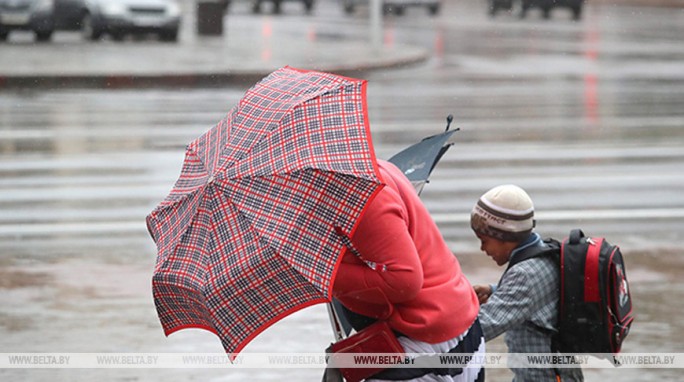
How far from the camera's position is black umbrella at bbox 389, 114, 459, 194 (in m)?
3.60

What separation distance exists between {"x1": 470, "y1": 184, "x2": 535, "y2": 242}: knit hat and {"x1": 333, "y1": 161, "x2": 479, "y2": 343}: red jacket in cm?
36

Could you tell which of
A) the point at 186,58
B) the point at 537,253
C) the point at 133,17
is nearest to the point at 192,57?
the point at 186,58

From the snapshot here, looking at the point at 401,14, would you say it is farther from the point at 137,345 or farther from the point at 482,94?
the point at 137,345

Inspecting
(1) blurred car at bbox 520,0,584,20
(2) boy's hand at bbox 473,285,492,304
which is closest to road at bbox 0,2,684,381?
(2) boy's hand at bbox 473,285,492,304

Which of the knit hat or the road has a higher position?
the knit hat

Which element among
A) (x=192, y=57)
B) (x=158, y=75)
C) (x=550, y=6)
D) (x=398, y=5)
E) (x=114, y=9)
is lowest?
(x=398, y=5)

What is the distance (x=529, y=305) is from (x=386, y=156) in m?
7.82

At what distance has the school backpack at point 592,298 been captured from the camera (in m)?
3.46

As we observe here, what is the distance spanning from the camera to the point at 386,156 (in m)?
11.4

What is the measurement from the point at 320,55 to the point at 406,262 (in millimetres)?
19098

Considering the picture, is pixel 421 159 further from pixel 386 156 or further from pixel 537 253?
pixel 386 156

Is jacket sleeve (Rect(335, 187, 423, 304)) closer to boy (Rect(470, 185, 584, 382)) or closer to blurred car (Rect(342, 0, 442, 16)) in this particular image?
boy (Rect(470, 185, 584, 382))

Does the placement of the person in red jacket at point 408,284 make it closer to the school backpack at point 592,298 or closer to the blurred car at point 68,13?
the school backpack at point 592,298

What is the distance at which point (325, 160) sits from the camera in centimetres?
305
